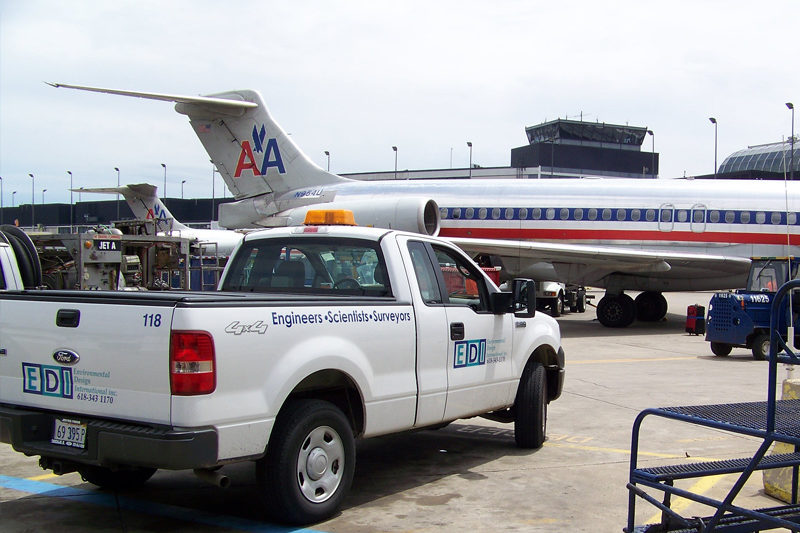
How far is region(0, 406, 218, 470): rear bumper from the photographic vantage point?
14.3ft

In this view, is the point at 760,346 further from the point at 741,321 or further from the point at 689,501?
the point at 689,501

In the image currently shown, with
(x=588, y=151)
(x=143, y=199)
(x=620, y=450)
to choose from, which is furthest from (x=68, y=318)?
(x=588, y=151)

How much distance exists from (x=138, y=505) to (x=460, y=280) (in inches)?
128

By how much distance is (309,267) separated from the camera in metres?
6.44

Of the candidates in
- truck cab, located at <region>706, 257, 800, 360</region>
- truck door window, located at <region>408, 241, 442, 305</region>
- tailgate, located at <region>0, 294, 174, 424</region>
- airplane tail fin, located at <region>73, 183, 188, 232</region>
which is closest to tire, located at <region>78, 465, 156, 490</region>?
tailgate, located at <region>0, 294, 174, 424</region>

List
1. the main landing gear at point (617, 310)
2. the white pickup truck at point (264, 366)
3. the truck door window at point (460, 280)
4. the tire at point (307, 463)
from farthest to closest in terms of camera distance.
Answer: the main landing gear at point (617, 310), the truck door window at point (460, 280), the tire at point (307, 463), the white pickup truck at point (264, 366)

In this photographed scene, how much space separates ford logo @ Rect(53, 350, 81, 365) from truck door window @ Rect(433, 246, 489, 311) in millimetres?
2874

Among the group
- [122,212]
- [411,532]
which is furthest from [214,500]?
[122,212]

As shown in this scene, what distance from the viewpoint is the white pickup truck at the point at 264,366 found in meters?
4.47

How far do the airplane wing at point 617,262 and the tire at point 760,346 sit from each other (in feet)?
17.6

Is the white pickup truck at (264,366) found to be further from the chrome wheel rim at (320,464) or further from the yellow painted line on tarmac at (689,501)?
the yellow painted line on tarmac at (689,501)

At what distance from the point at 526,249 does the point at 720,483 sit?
13.9m

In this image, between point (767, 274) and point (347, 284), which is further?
point (767, 274)

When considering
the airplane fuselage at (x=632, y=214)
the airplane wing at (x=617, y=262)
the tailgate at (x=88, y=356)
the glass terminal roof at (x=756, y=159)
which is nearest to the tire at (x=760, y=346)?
the airplane wing at (x=617, y=262)
